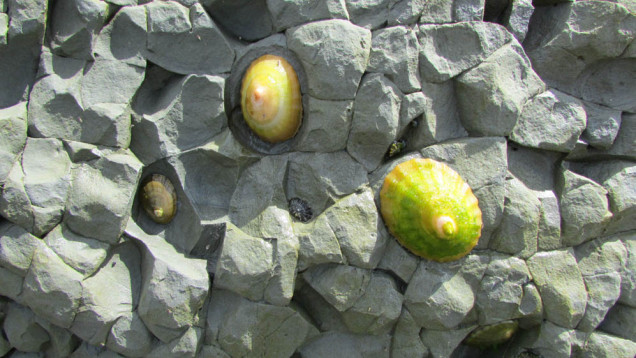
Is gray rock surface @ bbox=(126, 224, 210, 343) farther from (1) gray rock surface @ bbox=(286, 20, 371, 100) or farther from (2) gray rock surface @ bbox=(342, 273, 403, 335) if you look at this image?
(1) gray rock surface @ bbox=(286, 20, 371, 100)

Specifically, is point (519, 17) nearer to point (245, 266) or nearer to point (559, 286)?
point (559, 286)

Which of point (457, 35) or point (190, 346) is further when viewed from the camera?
point (457, 35)

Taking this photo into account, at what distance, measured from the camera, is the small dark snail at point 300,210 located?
3508 millimetres

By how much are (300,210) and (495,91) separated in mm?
1578

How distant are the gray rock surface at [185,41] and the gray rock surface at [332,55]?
545mm

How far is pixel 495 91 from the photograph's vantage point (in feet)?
11.5

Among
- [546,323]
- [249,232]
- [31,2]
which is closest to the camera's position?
[31,2]

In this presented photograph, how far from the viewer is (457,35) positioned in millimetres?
3570

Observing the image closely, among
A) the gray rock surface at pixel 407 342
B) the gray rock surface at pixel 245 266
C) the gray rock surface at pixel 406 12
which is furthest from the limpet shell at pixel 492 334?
the gray rock surface at pixel 406 12

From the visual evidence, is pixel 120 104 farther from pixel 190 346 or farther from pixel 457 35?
pixel 457 35

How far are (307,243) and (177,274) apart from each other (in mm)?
851

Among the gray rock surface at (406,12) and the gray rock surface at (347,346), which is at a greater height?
the gray rock surface at (406,12)

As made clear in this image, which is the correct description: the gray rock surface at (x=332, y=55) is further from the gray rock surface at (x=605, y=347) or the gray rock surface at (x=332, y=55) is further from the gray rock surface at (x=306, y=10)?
the gray rock surface at (x=605, y=347)

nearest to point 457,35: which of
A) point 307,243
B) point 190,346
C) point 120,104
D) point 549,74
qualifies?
point 549,74
